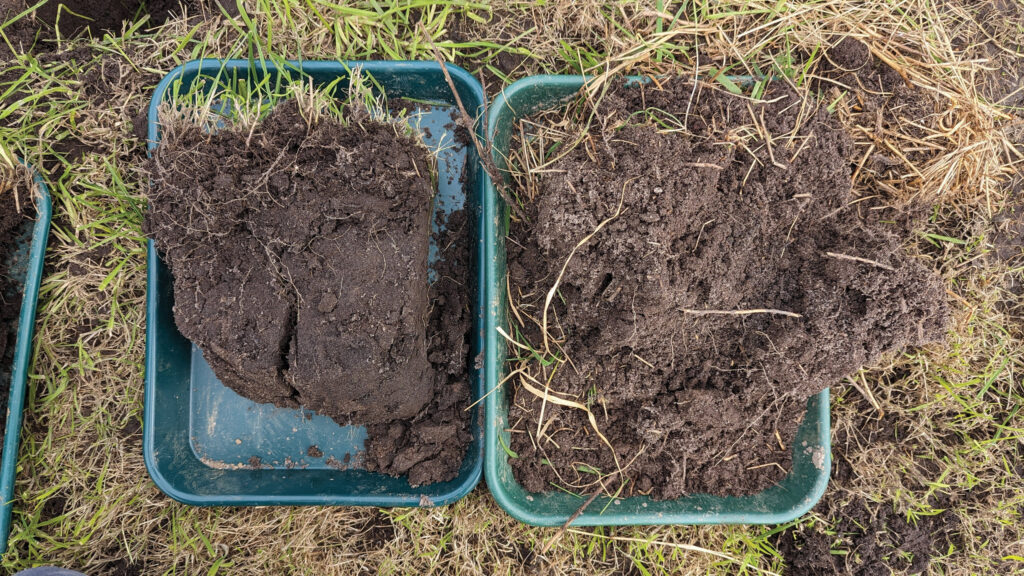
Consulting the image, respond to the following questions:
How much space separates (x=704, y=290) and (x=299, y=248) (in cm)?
87

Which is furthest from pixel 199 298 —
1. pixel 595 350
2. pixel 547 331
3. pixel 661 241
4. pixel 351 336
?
pixel 661 241

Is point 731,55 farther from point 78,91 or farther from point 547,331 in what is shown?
point 78,91

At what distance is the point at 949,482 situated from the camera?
154 centimetres

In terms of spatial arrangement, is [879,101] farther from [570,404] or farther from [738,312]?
[570,404]

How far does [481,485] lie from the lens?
1.50m

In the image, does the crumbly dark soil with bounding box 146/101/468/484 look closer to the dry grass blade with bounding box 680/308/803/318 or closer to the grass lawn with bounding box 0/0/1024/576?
the grass lawn with bounding box 0/0/1024/576

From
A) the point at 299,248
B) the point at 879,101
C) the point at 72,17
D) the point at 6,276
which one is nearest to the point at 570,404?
the point at 299,248

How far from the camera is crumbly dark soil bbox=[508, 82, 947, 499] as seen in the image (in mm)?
1145

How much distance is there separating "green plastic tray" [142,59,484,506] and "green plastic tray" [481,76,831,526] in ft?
0.37

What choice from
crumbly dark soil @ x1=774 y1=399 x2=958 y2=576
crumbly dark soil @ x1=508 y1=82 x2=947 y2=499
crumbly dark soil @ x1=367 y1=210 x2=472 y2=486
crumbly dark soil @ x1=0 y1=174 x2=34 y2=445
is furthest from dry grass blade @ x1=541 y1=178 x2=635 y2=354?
crumbly dark soil @ x1=0 y1=174 x2=34 y2=445

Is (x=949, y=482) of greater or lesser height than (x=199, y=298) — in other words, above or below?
below

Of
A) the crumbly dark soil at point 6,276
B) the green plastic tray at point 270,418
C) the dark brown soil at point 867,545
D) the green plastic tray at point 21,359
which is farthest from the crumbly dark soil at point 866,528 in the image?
the crumbly dark soil at point 6,276

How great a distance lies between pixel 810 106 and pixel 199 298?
4.76 ft

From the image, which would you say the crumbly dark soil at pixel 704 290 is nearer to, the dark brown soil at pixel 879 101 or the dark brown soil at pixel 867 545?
the dark brown soil at pixel 879 101
